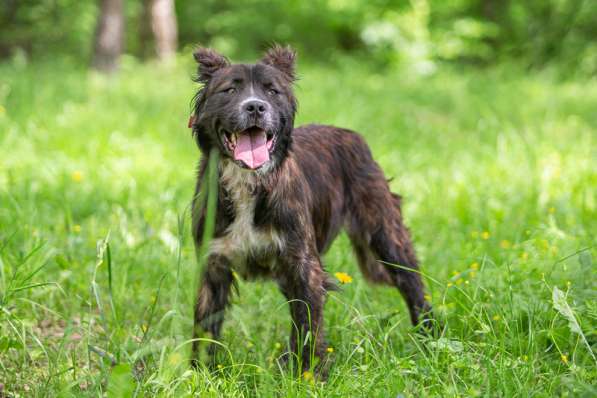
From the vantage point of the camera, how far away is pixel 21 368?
3.47 metres

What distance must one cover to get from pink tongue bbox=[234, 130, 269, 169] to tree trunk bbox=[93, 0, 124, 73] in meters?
10.6

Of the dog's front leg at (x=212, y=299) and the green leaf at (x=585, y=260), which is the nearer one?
the dog's front leg at (x=212, y=299)

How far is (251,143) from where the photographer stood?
3652 mm

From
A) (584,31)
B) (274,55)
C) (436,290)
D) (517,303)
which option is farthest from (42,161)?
(584,31)

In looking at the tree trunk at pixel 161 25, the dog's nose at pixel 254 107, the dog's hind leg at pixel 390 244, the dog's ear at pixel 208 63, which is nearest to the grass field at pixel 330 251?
the dog's hind leg at pixel 390 244

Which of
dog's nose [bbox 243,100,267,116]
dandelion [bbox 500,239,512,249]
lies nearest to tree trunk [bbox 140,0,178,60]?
dandelion [bbox 500,239,512,249]

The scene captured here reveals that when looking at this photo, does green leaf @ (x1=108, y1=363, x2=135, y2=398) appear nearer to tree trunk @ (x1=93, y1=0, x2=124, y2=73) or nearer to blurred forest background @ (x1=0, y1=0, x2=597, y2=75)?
tree trunk @ (x1=93, y1=0, x2=124, y2=73)

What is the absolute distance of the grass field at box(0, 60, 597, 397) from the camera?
3213 millimetres

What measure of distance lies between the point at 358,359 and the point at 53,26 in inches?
853

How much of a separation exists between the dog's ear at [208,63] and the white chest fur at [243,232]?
0.55 m

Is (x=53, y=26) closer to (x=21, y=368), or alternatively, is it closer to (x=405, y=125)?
(x=405, y=125)

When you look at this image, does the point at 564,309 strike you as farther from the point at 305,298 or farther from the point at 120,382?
the point at 120,382

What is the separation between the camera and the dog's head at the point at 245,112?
3547 mm

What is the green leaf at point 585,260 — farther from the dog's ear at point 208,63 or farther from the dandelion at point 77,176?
the dandelion at point 77,176
